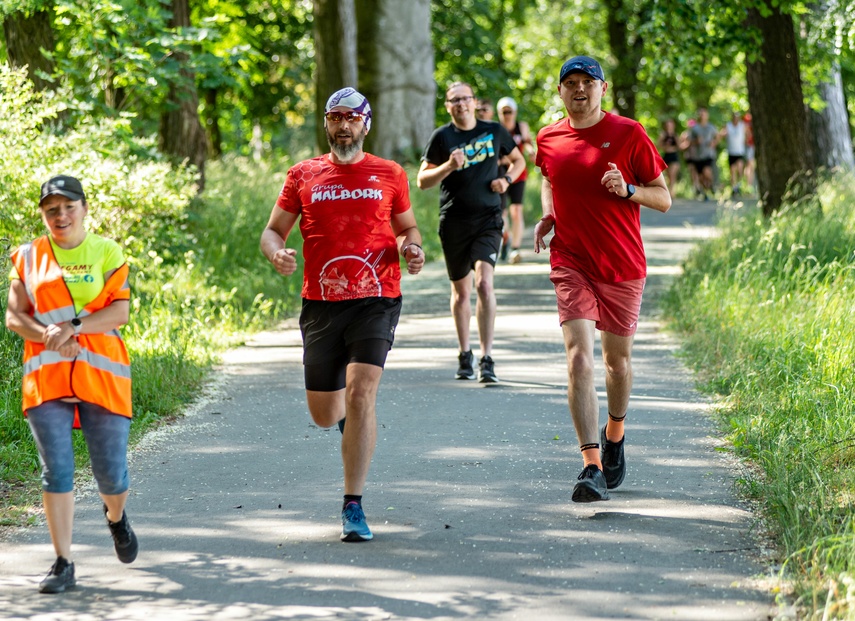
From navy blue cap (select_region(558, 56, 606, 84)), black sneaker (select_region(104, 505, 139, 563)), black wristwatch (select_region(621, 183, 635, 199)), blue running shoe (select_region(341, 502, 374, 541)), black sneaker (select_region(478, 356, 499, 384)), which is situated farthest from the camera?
black sneaker (select_region(478, 356, 499, 384))

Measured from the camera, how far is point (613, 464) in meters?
6.69

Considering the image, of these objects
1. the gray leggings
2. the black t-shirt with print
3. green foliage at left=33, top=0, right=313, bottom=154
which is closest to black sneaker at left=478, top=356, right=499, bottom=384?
the black t-shirt with print

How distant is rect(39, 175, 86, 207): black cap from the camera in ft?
16.4

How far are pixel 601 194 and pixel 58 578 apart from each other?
3059 millimetres

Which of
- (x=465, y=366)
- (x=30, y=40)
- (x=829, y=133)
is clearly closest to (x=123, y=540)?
(x=465, y=366)

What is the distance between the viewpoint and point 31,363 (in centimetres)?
505

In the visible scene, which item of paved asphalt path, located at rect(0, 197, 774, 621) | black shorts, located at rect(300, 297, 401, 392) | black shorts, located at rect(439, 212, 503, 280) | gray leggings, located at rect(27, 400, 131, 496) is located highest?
black shorts, located at rect(439, 212, 503, 280)

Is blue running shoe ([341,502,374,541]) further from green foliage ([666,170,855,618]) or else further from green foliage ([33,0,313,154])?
green foliage ([33,0,313,154])

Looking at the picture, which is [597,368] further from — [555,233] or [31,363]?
[31,363]

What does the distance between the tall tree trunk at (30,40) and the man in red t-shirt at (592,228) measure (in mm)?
8063

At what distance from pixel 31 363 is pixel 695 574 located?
272cm

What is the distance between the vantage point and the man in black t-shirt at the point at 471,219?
386 inches

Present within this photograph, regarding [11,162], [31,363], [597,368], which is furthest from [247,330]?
[31,363]

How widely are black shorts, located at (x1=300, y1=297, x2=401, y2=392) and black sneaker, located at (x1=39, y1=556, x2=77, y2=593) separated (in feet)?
4.91
